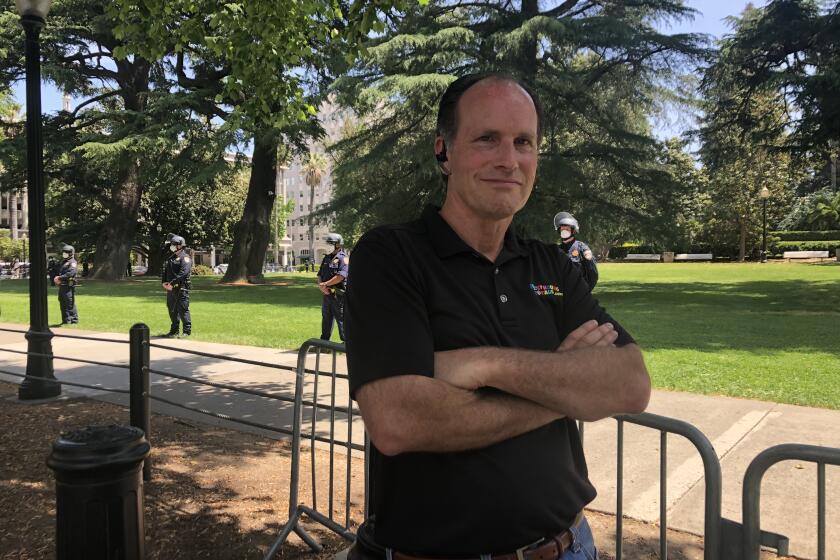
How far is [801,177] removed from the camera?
5612 cm

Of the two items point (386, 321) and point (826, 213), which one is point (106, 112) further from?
point (826, 213)

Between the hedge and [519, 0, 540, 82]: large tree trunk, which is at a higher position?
[519, 0, 540, 82]: large tree trunk

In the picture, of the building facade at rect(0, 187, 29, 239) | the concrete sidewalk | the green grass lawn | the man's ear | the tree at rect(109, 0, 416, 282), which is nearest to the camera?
the man's ear

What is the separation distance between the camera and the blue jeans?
5.60 feet

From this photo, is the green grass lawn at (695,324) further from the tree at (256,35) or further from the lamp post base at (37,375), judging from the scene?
the tree at (256,35)

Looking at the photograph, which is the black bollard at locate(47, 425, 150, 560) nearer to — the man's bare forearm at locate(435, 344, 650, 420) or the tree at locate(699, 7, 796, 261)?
the man's bare forearm at locate(435, 344, 650, 420)

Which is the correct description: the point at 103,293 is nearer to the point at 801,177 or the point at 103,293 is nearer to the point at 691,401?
the point at 691,401

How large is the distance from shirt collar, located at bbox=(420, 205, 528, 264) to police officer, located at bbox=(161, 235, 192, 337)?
11.4 metres

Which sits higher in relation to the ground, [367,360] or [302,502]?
[367,360]

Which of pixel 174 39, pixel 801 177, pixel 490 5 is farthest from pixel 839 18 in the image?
pixel 801 177

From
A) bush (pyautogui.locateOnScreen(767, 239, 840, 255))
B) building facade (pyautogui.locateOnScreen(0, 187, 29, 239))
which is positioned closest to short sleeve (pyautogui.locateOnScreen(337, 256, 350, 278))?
bush (pyautogui.locateOnScreen(767, 239, 840, 255))

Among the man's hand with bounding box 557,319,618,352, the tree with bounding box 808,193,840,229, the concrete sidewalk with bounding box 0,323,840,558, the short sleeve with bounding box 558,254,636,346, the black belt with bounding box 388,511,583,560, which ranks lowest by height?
the concrete sidewalk with bounding box 0,323,840,558

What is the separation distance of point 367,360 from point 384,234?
364 millimetres

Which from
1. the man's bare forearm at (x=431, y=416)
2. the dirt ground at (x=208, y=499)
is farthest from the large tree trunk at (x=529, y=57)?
the man's bare forearm at (x=431, y=416)
